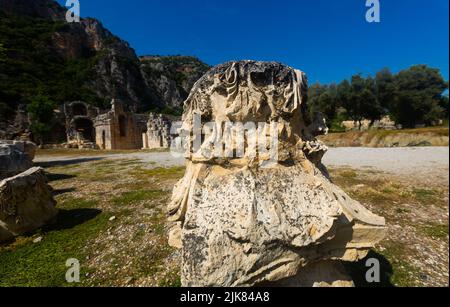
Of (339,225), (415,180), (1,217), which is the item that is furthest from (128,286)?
(415,180)

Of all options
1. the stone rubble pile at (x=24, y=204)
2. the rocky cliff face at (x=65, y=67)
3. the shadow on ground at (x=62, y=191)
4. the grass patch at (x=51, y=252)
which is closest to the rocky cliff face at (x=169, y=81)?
the rocky cliff face at (x=65, y=67)

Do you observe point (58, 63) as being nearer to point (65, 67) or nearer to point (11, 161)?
point (65, 67)

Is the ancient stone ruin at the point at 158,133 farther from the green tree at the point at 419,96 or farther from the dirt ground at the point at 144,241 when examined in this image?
the green tree at the point at 419,96

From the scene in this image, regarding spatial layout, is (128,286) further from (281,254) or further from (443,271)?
(443,271)

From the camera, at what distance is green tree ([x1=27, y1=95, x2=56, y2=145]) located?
103ft

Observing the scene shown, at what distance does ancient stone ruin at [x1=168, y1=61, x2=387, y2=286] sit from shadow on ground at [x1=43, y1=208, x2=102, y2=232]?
415 centimetres

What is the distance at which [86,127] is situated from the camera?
136 feet

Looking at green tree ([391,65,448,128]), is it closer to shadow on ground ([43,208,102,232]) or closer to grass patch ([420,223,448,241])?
grass patch ([420,223,448,241])

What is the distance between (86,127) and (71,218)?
1651 inches

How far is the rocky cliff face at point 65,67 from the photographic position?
139 feet

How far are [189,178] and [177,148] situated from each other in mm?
596

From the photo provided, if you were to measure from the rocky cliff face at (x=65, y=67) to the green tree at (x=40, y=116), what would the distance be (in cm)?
490

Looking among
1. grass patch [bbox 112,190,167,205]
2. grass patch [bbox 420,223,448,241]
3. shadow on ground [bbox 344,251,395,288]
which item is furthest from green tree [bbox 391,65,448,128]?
grass patch [bbox 112,190,167,205]

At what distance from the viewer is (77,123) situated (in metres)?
40.2
